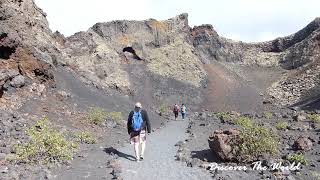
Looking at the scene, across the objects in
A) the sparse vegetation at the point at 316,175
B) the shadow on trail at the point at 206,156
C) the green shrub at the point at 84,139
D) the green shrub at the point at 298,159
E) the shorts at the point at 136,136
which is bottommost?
the sparse vegetation at the point at 316,175

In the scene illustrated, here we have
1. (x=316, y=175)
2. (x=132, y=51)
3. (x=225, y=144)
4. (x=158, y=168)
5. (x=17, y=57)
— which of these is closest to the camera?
(x=316, y=175)

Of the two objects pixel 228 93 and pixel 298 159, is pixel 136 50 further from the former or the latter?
pixel 298 159

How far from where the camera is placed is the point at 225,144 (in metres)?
13.8

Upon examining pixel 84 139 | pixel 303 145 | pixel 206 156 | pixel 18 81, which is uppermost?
pixel 18 81

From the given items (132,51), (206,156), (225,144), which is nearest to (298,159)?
(225,144)

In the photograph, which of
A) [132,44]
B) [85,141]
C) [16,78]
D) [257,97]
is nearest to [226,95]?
[257,97]

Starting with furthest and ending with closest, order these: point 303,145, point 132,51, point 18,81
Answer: point 132,51
point 18,81
point 303,145

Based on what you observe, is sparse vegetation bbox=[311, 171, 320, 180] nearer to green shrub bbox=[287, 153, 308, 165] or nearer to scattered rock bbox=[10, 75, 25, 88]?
green shrub bbox=[287, 153, 308, 165]

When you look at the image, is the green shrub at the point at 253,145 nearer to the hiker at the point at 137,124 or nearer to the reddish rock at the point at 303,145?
the reddish rock at the point at 303,145

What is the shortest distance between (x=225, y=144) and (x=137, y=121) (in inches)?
117

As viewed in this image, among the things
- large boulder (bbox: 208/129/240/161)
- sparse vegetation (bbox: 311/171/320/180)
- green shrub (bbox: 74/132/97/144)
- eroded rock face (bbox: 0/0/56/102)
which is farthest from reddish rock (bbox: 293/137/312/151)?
eroded rock face (bbox: 0/0/56/102)

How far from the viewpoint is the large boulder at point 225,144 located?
44.5 feet

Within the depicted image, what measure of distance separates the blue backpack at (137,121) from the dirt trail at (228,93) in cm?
4003

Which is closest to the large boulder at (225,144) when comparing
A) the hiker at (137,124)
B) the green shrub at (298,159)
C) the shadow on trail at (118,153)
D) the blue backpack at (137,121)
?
the green shrub at (298,159)
